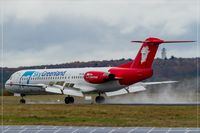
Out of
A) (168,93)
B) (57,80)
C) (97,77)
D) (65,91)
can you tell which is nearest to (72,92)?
(65,91)

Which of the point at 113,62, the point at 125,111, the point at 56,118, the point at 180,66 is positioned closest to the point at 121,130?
the point at 56,118

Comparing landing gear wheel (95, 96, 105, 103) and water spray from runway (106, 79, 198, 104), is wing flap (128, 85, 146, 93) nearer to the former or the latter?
water spray from runway (106, 79, 198, 104)

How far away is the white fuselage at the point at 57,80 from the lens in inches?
2438

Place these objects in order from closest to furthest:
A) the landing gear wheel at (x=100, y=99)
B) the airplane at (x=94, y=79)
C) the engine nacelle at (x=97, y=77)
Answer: the engine nacelle at (x=97, y=77)
the airplane at (x=94, y=79)
the landing gear wheel at (x=100, y=99)

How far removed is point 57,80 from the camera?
63.9 m

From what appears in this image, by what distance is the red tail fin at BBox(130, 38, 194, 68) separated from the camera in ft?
201

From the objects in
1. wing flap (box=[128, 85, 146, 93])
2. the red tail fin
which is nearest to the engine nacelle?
the red tail fin

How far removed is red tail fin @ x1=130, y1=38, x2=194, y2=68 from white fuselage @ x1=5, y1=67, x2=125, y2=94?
2.59 m

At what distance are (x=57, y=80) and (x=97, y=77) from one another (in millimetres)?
4831

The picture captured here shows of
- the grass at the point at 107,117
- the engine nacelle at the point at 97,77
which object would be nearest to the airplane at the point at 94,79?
the engine nacelle at the point at 97,77

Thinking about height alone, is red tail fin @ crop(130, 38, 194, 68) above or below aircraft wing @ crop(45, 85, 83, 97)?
above

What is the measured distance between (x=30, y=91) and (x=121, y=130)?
36880 millimetres

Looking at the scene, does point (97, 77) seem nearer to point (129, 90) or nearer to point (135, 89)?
point (129, 90)

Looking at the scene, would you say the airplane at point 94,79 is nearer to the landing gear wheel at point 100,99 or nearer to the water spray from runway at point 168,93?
the landing gear wheel at point 100,99
